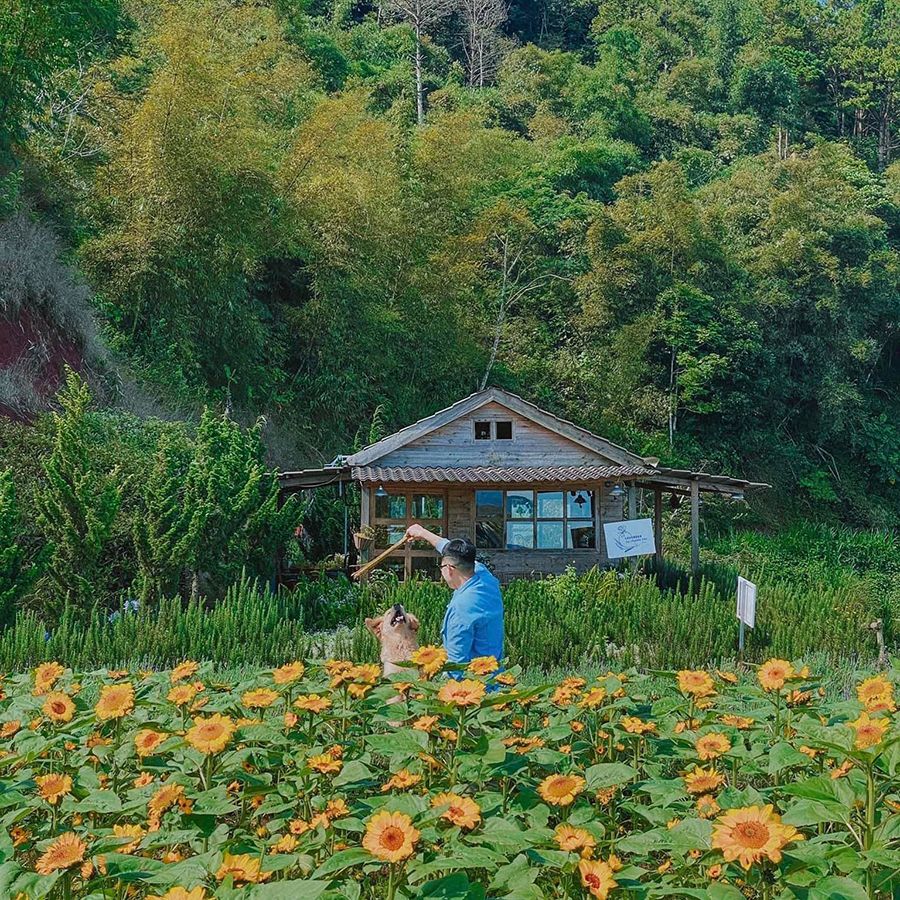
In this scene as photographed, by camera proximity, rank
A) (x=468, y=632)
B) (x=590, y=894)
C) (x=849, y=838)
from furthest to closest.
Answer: (x=468, y=632), (x=849, y=838), (x=590, y=894)

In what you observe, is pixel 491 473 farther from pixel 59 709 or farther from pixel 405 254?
pixel 59 709

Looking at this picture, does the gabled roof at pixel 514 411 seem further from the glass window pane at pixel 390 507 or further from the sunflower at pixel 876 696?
the sunflower at pixel 876 696

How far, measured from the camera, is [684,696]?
9.55ft

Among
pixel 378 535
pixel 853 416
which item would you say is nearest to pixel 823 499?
pixel 853 416

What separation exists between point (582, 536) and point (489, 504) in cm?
149

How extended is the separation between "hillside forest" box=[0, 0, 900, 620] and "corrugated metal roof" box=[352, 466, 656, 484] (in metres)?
1.81

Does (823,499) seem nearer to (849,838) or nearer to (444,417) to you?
(444,417)

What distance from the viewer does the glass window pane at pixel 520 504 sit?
48.8ft

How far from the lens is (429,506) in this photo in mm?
14727

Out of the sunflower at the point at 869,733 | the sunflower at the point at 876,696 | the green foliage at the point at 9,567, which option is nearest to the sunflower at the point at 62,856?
the sunflower at the point at 869,733

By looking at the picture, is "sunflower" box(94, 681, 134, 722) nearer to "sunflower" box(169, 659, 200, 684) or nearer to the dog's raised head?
"sunflower" box(169, 659, 200, 684)

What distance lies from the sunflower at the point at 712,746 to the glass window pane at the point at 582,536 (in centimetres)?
1254

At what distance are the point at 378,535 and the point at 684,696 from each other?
36.7ft

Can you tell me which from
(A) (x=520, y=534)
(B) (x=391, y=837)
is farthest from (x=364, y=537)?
(B) (x=391, y=837)
